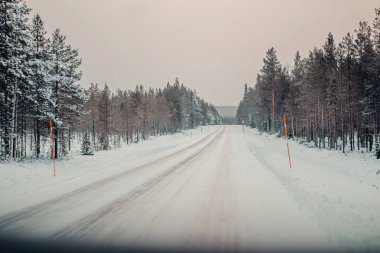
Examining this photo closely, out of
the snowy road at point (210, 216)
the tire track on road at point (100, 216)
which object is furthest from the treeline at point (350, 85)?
the tire track on road at point (100, 216)

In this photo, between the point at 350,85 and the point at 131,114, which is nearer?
the point at 350,85

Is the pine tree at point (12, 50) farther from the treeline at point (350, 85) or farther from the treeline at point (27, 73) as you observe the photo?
the treeline at point (350, 85)

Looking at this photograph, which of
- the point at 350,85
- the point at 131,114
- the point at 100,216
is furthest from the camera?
the point at 131,114

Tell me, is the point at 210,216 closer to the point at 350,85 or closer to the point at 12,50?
the point at 12,50

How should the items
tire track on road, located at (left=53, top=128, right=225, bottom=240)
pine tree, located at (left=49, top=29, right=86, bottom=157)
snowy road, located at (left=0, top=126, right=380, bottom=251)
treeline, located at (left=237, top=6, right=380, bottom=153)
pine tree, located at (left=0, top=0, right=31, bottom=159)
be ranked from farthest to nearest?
treeline, located at (left=237, top=6, right=380, bottom=153)
pine tree, located at (left=49, top=29, right=86, bottom=157)
pine tree, located at (left=0, top=0, right=31, bottom=159)
tire track on road, located at (left=53, top=128, right=225, bottom=240)
snowy road, located at (left=0, top=126, right=380, bottom=251)

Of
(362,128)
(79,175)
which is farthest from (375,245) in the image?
(362,128)

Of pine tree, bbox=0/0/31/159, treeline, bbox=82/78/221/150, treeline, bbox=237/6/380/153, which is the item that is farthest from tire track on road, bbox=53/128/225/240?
treeline, bbox=82/78/221/150

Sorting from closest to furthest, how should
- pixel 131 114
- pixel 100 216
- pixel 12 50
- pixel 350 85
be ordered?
1. pixel 100 216
2. pixel 12 50
3. pixel 350 85
4. pixel 131 114

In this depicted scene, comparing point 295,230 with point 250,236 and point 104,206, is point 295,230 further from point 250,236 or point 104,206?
point 104,206

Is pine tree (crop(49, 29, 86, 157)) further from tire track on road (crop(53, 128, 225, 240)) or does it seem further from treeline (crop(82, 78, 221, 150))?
treeline (crop(82, 78, 221, 150))

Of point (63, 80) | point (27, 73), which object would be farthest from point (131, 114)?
point (27, 73)

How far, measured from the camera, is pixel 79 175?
1298 centimetres

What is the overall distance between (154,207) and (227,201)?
2.19 meters

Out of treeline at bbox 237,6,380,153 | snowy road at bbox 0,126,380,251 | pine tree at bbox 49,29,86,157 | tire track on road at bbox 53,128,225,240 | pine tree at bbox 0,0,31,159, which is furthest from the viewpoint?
treeline at bbox 237,6,380,153
